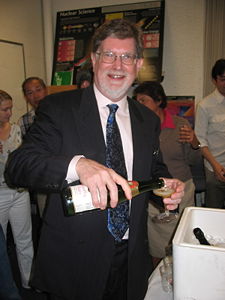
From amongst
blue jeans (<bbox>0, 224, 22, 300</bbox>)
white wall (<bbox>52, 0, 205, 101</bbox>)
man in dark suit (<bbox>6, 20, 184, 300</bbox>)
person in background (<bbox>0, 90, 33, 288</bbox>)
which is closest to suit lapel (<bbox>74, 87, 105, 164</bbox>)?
man in dark suit (<bbox>6, 20, 184, 300</bbox>)

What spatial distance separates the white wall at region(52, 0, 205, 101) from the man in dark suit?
9.47ft

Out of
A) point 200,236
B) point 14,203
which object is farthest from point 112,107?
point 14,203

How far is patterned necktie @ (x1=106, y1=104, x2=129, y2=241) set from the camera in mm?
1104

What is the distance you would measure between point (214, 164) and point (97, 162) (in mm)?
1985

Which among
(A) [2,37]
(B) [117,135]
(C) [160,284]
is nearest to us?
(C) [160,284]

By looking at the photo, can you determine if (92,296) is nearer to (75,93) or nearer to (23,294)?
(75,93)

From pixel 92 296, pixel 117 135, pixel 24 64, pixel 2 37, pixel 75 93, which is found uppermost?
pixel 2 37

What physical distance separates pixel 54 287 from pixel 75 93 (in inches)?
33.2

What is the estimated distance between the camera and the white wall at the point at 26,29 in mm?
3820

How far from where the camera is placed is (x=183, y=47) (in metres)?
3.86

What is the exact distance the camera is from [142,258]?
127 cm

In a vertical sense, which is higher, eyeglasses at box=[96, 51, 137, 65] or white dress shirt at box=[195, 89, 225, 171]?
eyeglasses at box=[96, 51, 137, 65]

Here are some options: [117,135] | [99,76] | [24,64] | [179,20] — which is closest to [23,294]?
[117,135]

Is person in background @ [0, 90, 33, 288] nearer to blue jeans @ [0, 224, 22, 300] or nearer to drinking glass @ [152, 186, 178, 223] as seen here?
blue jeans @ [0, 224, 22, 300]
